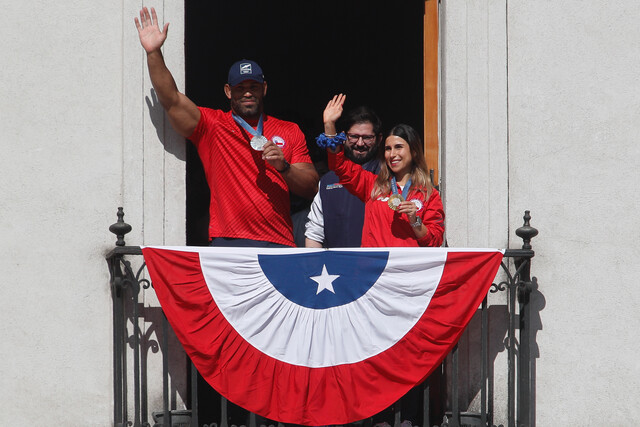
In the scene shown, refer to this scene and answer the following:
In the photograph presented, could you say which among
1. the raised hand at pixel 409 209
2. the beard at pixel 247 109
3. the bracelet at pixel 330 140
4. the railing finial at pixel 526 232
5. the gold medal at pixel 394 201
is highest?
the beard at pixel 247 109

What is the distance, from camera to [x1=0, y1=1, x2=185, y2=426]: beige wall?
6.34 m

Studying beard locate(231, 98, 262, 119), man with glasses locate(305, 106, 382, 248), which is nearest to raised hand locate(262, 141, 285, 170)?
beard locate(231, 98, 262, 119)

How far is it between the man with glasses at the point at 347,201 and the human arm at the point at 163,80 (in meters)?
0.94

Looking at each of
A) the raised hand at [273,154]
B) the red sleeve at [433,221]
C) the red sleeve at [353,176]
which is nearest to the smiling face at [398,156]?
the red sleeve at [353,176]

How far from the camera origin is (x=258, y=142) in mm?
6207

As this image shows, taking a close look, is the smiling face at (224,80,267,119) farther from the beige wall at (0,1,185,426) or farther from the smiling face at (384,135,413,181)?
the smiling face at (384,135,413,181)

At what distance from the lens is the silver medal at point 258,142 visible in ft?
20.3

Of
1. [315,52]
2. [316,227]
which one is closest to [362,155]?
[316,227]

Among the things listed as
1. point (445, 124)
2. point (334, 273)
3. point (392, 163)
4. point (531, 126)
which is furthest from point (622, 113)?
point (334, 273)

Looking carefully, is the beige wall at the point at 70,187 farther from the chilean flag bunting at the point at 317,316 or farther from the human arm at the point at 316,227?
the human arm at the point at 316,227

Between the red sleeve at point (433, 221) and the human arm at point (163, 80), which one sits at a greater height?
the human arm at point (163, 80)

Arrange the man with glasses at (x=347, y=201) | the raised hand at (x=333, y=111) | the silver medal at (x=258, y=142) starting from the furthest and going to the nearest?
1. the man with glasses at (x=347, y=201)
2. the silver medal at (x=258, y=142)
3. the raised hand at (x=333, y=111)

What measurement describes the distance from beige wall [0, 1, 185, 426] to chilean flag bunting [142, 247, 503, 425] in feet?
1.89

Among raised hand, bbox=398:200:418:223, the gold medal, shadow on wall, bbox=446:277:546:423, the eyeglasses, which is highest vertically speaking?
the eyeglasses
